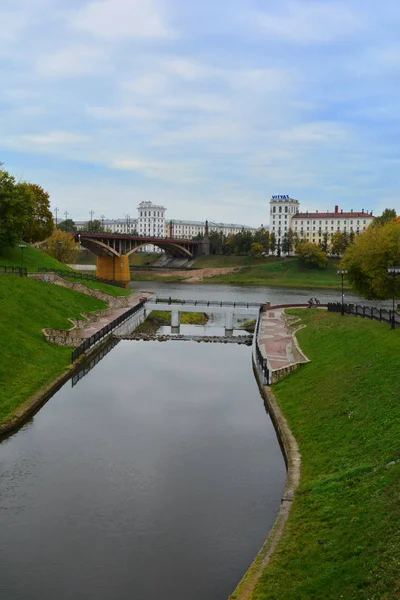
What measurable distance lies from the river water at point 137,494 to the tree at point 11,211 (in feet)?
118

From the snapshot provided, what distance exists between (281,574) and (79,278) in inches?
2339

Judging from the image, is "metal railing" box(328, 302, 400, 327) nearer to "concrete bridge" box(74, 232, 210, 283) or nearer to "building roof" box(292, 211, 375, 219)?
"concrete bridge" box(74, 232, 210, 283)

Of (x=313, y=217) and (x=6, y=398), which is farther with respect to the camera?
(x=313, y=217)

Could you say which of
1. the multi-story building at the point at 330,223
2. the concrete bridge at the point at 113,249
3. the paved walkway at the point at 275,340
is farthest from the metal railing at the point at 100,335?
the multi-story building at the point at 330,223

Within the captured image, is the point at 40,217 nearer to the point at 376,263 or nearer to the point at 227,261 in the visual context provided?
the point at 376,263

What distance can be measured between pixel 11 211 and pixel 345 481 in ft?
183

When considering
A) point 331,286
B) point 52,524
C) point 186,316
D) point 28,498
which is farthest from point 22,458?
point 331,286

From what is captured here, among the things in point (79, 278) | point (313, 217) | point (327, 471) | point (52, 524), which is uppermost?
point (313, 217)

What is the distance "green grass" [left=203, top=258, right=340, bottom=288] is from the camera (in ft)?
405

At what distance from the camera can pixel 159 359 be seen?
140 feet

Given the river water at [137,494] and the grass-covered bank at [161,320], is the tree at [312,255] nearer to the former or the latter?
the grass-covered bank at [161,320]

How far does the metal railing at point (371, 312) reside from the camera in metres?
35.1

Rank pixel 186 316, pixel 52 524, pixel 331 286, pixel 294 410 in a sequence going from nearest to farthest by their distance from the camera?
1. pixel 52 524
2. pixel 294 410
3. pixel 186 316
4. pixel 331 286

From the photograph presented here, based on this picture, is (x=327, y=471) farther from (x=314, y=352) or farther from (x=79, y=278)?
(x=79, y=278)
